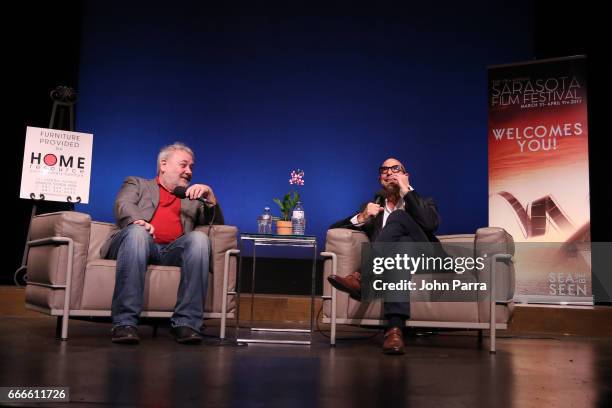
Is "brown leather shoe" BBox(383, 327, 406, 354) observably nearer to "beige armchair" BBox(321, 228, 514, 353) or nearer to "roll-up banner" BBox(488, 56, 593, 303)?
"beige armchair" BBox(321, 228, 514, 353)

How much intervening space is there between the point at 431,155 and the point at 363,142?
536 millimetres

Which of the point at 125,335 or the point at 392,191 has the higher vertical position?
the point at 392,191

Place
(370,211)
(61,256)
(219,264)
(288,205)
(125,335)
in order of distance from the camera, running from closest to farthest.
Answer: (125,335), (61,256), (219,264), (370,211), (288,205)

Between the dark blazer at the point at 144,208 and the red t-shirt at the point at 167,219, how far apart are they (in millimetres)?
29

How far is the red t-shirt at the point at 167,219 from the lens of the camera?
315 cm

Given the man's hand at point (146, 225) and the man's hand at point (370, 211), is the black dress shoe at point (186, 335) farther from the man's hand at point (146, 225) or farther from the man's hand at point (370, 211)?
the man's hand at point (370, 211)

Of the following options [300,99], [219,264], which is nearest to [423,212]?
[219,264]

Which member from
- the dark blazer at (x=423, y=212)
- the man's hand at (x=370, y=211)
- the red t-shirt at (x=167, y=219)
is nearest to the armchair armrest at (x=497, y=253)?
the dark blazer at (x=423, y=212)

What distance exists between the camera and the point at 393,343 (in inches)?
107

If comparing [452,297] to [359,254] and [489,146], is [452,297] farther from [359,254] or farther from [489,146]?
[489,146]

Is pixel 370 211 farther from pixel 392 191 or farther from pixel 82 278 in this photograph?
pixel 82 278

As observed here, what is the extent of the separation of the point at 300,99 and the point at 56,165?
6.25 feet

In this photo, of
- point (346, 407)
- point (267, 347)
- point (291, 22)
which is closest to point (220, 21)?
point (291, 22)

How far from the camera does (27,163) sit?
422 centimetres
